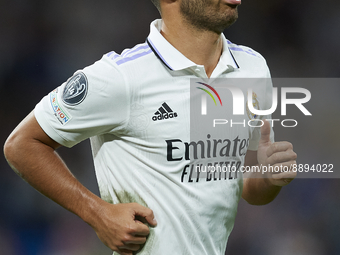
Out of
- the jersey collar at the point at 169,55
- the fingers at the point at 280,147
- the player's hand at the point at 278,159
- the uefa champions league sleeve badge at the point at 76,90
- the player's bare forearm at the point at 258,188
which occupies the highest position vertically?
the jersey collar at the point at 169,55

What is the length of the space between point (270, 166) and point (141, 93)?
1.71ft

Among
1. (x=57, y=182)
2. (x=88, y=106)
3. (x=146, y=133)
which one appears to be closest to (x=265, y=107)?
(x=146, y=133)

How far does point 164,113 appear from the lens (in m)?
1.22

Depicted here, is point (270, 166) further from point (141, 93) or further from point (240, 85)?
point (141, 93)

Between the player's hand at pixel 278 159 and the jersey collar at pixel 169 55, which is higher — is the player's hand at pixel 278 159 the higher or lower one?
the lower one

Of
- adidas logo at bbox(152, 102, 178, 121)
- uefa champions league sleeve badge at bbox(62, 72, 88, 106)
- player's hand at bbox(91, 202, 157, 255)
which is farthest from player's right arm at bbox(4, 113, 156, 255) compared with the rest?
adidas logo at bbox(152, 102, 178, 121)

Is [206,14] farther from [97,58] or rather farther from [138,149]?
[97,58]

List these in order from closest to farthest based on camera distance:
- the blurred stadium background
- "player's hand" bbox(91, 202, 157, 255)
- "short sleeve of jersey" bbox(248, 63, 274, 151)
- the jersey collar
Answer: "player's hand" bbox(91, 202, 157, 255) < the jersey collar < "short sleeve of jersey" bbox(248, 63, 274, 151) < the blurred stadium background

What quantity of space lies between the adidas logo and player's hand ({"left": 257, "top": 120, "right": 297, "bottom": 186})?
36 cm

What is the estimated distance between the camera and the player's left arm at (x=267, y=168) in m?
1.28

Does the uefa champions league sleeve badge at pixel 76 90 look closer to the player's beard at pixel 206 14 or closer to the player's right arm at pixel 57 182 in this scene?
the player's right arm at pixel 57 182

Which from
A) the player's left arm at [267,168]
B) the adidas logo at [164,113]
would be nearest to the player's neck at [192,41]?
the adidas logo at [164,113]

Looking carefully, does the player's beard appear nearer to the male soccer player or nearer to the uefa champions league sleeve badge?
the male soccer player

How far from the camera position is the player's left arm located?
128 centimetres
